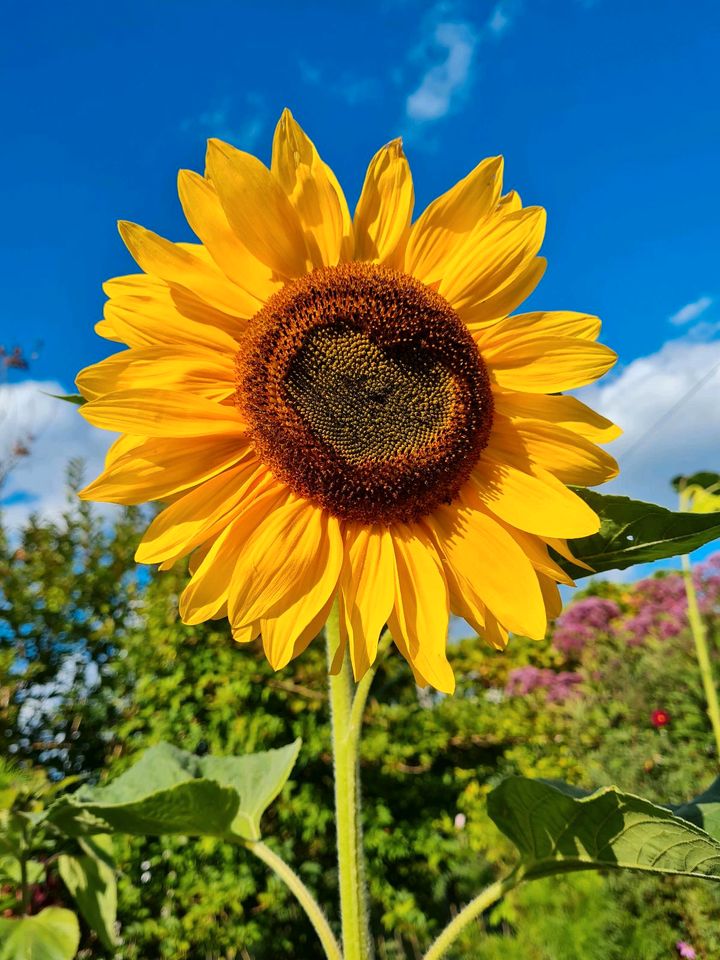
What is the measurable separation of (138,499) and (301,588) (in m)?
0.29

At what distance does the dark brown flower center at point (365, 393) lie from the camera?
1.21 meters

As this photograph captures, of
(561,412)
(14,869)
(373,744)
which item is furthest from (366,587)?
(373,744)

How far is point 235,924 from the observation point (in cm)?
357

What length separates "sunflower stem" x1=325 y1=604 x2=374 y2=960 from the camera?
1.28 meters

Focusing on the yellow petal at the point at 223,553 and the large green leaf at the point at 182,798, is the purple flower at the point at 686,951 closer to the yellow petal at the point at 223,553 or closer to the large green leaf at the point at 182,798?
the large green leaf at the point at 182,798

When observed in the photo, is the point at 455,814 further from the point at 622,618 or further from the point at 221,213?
the point at 221,213

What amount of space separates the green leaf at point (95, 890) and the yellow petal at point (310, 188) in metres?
1.72

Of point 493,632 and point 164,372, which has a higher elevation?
point 164,372

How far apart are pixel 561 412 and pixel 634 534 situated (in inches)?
8.8

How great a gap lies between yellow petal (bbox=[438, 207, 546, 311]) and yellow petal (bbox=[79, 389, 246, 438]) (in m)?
Answer: 0.44

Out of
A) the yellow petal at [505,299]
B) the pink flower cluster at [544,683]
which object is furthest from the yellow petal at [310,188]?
the pink flower cluster at [544,683]

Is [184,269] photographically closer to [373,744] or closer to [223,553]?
[223,553]

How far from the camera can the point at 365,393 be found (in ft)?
4.12

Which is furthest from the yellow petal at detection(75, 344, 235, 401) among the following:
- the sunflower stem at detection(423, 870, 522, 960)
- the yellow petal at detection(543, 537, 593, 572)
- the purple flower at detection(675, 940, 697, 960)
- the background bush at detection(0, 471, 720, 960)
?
the purple flower at detection(675, 940, 697, 960)
